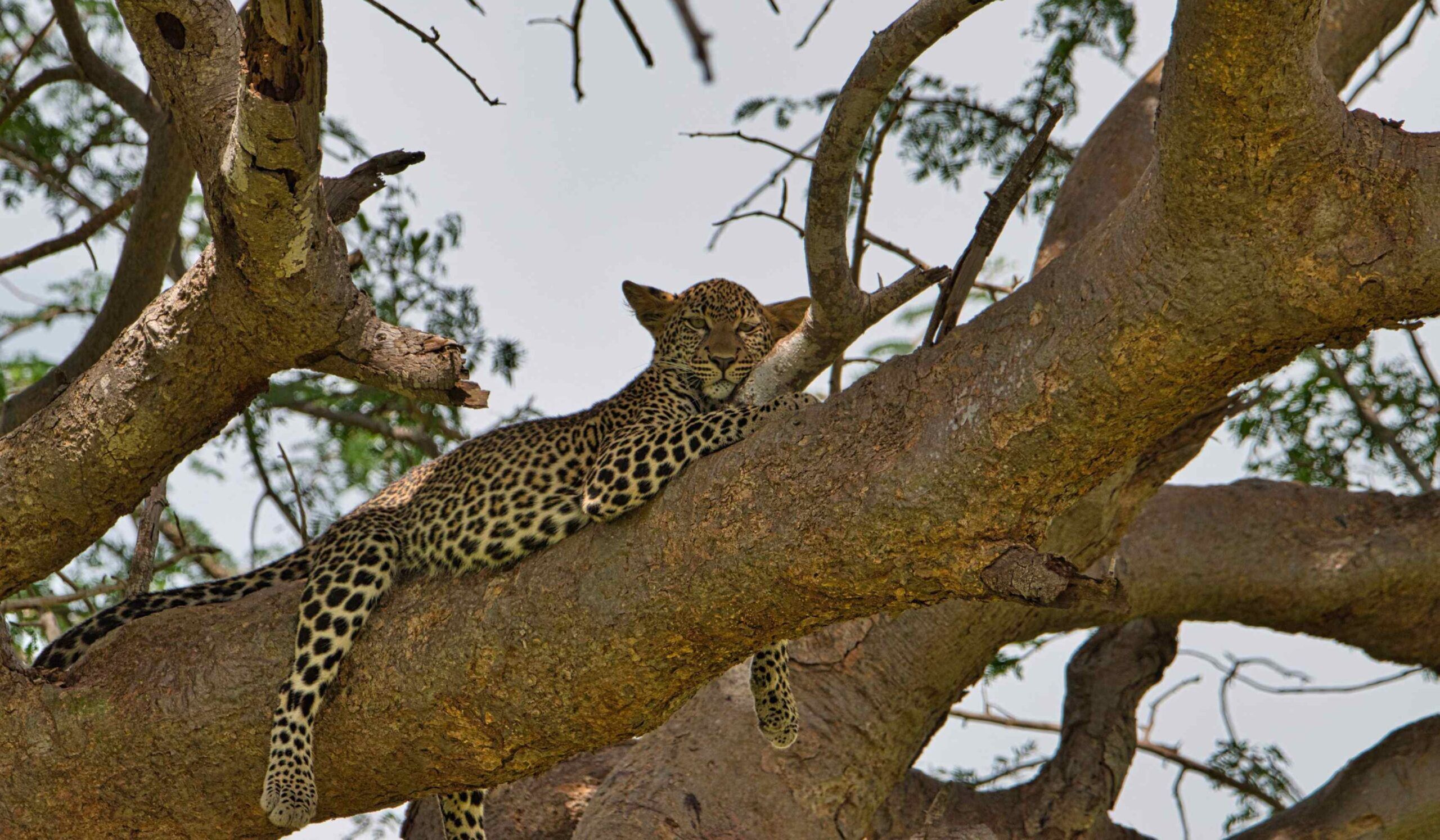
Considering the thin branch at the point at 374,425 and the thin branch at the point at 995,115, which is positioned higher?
the thin branch at the point at 995,115

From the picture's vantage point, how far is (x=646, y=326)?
737 centimetres

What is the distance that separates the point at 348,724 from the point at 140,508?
4569mm

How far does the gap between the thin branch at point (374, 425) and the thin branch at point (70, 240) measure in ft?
5.02

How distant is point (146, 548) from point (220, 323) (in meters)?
2.06

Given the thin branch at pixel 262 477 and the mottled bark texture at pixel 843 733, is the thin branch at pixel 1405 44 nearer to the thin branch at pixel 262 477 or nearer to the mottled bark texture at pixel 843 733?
the mottled bark texture at pixel 843 733

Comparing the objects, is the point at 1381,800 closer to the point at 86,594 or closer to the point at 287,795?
the point at 287,795

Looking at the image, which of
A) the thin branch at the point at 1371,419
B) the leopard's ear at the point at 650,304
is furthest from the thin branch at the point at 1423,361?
the leopard's ear at the point at 650,304

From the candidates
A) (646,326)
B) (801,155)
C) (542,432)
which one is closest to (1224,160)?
(801,155)

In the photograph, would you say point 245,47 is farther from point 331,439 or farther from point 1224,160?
point 331,439

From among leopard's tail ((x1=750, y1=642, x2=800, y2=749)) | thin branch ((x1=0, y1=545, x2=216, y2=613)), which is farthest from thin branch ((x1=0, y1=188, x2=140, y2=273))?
leopard's tail ((x1=750, y1=642, x2=800, y2=749))

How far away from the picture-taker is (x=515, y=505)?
5.51m

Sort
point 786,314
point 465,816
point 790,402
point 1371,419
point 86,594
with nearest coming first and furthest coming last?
point 790,402
point 465,816
point 786,314
point 86,594
point 1371,419

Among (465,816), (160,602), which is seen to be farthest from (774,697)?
(160,602)

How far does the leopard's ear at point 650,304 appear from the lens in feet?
23.6
